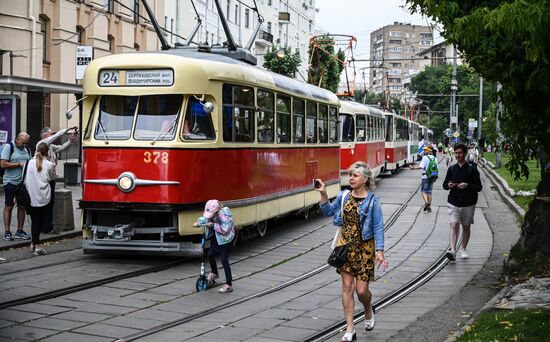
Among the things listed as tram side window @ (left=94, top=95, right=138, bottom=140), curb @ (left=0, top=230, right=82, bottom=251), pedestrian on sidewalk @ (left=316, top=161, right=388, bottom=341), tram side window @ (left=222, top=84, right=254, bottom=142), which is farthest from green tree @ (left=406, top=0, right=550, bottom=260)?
curb @ (left=0, top=230, right=82, bottom=251)

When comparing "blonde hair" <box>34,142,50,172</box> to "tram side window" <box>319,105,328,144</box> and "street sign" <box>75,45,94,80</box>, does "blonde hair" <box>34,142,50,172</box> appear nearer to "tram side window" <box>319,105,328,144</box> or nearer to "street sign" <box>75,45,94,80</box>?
"street sign" <box>75,45,94,80</box>

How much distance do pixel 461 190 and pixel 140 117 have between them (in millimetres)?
5132

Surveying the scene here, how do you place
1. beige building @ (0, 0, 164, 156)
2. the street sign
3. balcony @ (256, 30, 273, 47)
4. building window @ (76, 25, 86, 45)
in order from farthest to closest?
balcony @ (256, 30, 273, 47)
building window @ (76, 25, 86, 45)
beige building @ (0, 0, 164, 156)
the street sign

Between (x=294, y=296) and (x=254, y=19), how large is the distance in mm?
60492

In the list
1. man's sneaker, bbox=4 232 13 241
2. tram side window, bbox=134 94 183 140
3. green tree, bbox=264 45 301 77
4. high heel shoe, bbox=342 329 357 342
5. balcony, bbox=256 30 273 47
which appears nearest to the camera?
high heel shoe, bbox=342 329 357 342

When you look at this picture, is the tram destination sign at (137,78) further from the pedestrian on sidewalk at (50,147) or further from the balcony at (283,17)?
the balcony at (283,17)

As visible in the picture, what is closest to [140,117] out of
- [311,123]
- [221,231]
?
[221,231]

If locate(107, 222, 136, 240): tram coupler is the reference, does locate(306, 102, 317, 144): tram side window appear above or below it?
above

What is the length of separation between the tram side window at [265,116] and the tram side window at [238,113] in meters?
0.44

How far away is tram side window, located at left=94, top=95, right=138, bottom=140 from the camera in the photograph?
503 inches

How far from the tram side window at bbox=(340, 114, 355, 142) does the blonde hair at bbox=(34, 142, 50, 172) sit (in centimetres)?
1670

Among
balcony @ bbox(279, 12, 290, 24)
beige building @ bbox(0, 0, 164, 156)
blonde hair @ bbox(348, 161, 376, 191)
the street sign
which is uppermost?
balcony @ bbox(279, 12, 290, 24)

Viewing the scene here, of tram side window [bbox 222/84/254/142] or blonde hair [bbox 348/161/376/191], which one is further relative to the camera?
tram side window [bbox 222/84/254/142]

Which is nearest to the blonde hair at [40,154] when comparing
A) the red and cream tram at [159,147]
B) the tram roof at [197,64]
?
the red and cream tram at [159,147]
